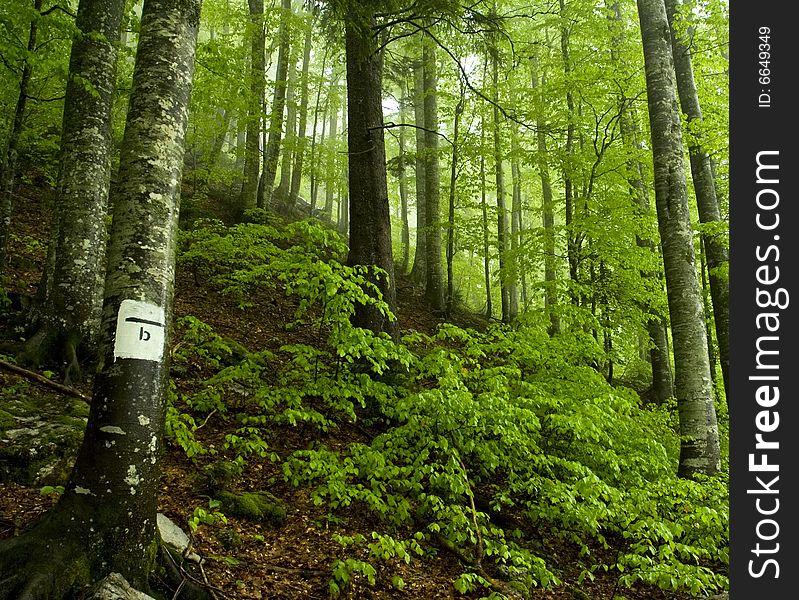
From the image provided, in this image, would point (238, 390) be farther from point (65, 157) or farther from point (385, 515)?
point (65, 157)

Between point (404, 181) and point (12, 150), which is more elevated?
point (404, 181)

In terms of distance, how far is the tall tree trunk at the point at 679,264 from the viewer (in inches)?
224

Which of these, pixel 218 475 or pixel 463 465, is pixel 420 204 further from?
pixel 218 475

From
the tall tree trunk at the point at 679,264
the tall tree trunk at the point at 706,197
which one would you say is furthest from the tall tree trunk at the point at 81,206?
the tall tree trunk at the point at 706,197

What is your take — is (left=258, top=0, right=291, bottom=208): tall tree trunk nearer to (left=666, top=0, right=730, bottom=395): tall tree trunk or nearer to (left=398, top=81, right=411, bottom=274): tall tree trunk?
(left=398, top=81, right=411, bottom=274): tall tree trunk

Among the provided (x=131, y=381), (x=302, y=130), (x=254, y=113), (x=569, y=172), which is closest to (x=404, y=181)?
(x=302, y=130)

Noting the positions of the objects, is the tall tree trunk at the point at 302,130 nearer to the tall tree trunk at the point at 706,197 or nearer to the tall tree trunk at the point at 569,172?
the tall tree trunk at the point at 569,172

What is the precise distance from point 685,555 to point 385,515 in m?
2.55

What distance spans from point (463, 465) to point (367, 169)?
436 centimetres

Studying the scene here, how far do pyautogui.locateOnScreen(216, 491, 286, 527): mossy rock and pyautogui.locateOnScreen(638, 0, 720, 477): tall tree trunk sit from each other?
4762 mm

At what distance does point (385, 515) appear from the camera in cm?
423

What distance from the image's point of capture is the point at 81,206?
5.37 metres

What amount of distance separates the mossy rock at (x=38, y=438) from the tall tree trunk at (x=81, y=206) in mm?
690

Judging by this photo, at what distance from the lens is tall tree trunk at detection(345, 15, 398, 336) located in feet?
22.6
